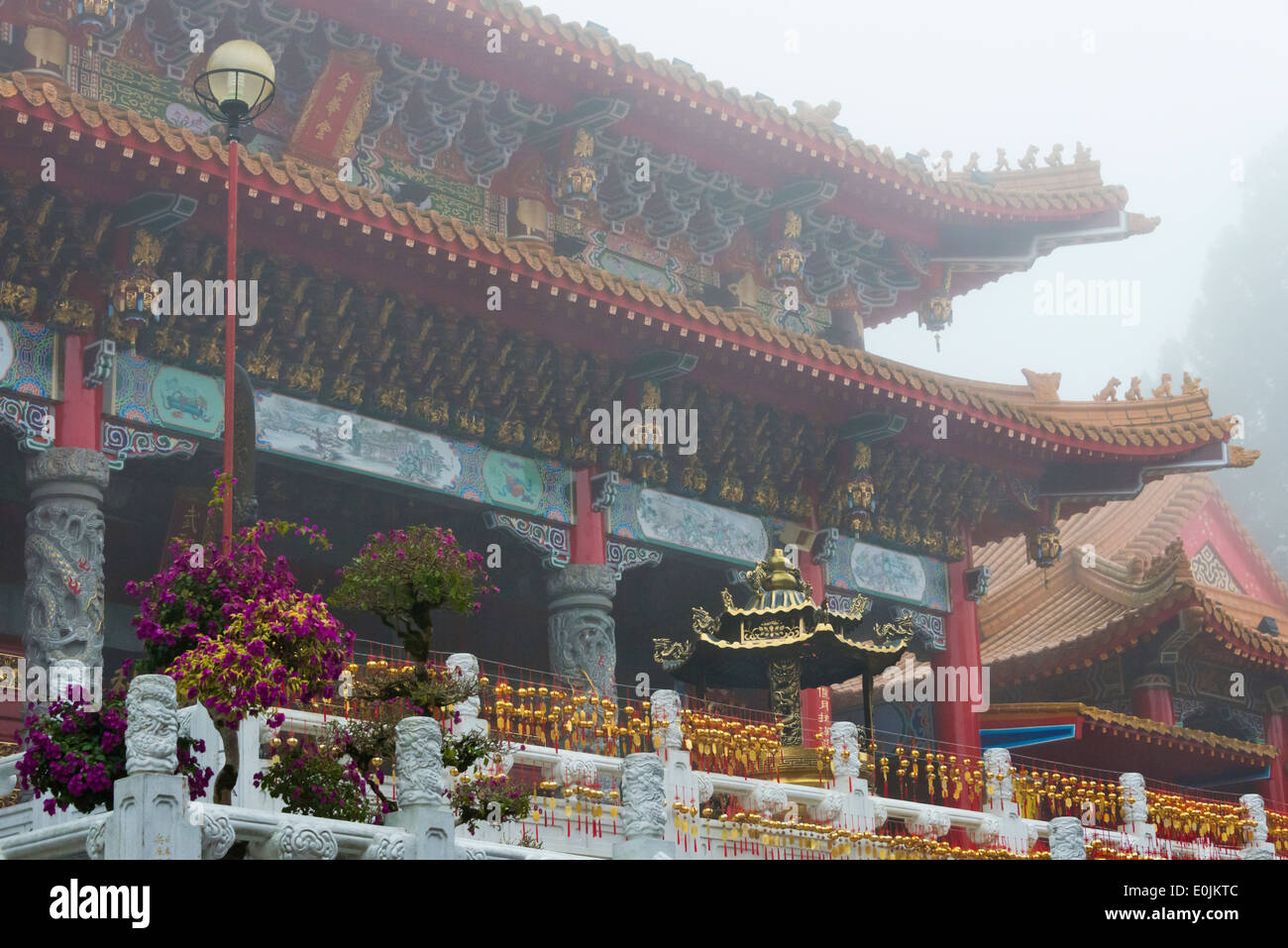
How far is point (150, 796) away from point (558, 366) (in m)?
8.44

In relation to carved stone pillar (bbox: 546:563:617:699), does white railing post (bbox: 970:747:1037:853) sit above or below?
below

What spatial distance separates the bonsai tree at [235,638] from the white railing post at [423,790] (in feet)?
1.73

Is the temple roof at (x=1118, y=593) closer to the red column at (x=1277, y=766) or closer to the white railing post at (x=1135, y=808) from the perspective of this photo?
the red column at (x=1277, y=766)

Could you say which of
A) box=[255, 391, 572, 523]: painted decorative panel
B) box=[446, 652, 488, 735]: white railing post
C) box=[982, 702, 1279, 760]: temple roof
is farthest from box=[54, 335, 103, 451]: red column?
box=[982, 702, 1279, 760]: temple roof

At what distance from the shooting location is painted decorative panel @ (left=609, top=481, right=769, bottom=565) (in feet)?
53.6

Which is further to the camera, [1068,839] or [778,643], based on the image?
[778,643]

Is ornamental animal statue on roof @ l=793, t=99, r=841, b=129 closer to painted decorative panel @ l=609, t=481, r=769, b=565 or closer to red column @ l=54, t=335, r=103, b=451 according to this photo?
painted decorative panel @ l=609, t=481, r=769, b=565

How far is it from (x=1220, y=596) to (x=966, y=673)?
800 centimetres

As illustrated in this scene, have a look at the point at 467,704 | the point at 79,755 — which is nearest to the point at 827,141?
the point at 467,704

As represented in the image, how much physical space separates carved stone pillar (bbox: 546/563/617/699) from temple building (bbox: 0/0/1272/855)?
4 centimetres

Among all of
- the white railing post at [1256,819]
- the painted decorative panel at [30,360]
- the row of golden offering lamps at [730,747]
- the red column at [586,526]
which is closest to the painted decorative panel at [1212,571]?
the row of golden offering lamps at [730,747]

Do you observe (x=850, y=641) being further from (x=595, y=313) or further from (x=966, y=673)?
(x=966, y=673)

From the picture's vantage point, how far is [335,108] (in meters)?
16.3

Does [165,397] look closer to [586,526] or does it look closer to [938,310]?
[586,526]
